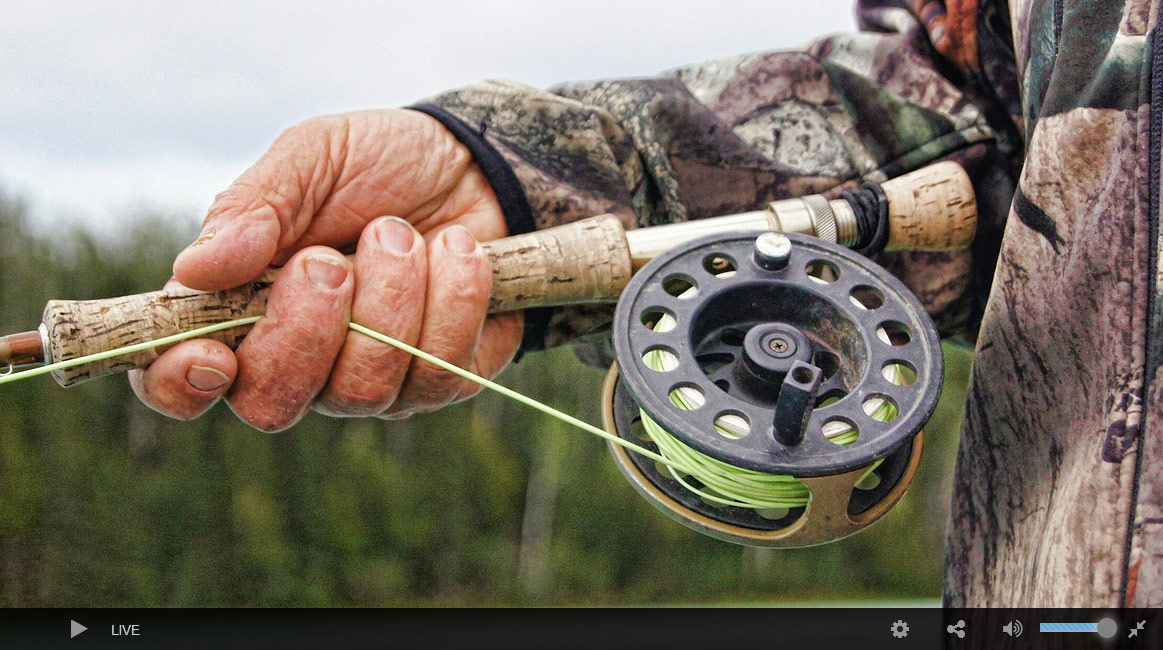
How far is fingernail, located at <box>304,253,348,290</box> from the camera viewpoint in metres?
1.42

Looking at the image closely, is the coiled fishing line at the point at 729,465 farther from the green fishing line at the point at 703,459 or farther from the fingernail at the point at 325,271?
the fingernail at the point at 325,271

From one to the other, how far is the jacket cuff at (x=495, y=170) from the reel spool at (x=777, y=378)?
13.2 inches

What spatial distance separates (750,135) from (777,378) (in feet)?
2.37

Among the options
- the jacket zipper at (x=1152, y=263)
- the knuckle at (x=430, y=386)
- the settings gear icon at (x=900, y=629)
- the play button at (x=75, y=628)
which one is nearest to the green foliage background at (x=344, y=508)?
the play button at (x=75, y=628)

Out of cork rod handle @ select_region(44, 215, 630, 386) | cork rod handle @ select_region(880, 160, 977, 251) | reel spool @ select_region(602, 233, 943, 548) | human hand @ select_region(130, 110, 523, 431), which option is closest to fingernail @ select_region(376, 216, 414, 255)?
human hand @ select_region(130, 110, 523, 431)

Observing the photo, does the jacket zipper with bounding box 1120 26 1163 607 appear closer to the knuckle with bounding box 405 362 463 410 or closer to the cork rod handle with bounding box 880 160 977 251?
the cork rod handle with bounding box 880 160 977 251

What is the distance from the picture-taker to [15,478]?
10.1 metres

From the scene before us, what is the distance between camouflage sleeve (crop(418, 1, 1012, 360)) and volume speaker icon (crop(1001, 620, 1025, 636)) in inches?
27.6

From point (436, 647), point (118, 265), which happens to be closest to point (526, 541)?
point (436, 647)

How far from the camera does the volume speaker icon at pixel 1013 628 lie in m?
1.25

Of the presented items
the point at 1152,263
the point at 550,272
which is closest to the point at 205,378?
the point at 550,272

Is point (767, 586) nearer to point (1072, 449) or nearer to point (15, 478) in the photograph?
point (15, 478)

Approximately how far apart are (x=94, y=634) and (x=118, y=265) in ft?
29.8

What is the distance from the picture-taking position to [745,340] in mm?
1326
